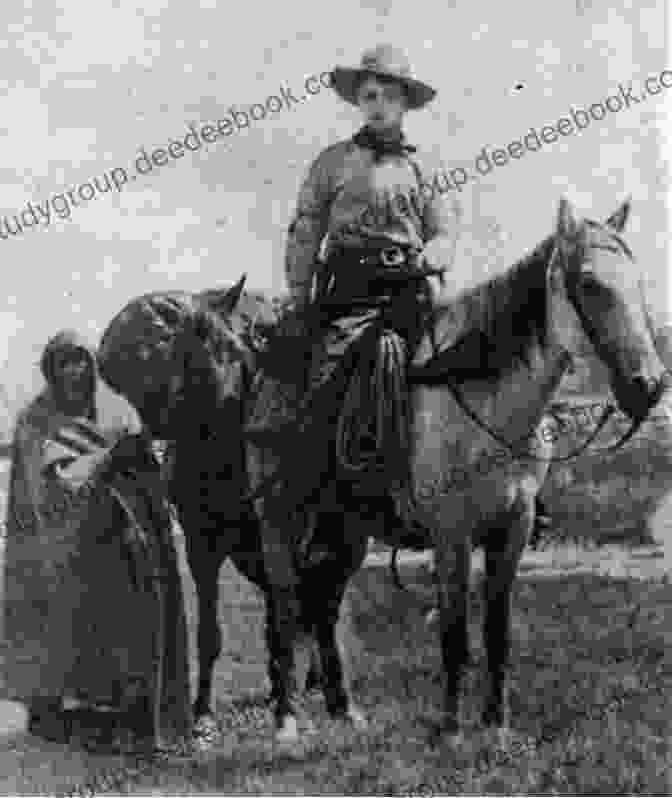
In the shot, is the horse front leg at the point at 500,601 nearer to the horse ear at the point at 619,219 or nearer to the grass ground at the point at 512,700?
the grass ground at the point at 512,700

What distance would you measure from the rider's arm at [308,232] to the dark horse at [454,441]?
414 mm

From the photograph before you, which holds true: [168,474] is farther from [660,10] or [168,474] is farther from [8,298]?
[660,10]

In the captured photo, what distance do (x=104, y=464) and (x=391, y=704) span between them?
1.66 m

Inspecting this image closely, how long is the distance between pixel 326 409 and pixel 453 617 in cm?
100

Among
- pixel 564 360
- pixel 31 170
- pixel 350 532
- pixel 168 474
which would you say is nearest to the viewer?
pixel 564 360

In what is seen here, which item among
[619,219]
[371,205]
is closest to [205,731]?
[371,205]

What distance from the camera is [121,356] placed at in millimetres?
5246

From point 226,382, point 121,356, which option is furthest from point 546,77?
point 121,356

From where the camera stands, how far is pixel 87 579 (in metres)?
4.98

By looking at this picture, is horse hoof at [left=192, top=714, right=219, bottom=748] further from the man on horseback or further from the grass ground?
the man on horseback

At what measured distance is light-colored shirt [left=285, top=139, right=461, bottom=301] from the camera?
185 inches

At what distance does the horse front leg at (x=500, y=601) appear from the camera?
4.30 metres

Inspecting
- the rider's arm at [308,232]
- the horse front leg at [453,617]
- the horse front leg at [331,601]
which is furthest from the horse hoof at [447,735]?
the rider's arm at [308,232]

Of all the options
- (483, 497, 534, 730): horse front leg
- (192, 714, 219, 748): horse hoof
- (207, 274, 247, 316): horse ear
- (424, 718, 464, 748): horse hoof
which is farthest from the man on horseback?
(424, 718, 464, 748): horse hoof
